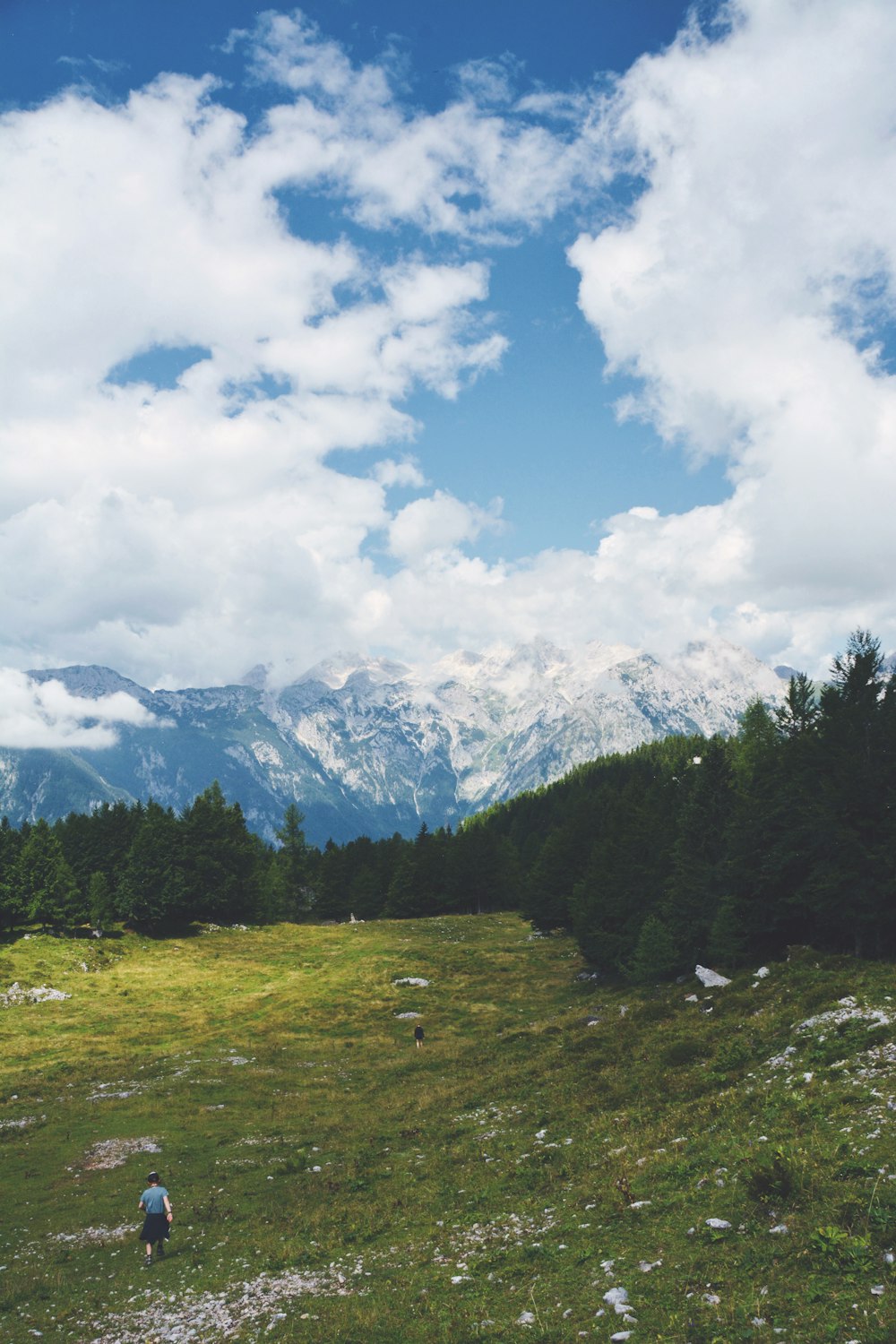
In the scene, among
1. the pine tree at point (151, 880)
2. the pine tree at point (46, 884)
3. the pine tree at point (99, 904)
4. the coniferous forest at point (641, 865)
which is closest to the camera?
the coniferous forest at point (641, 865)

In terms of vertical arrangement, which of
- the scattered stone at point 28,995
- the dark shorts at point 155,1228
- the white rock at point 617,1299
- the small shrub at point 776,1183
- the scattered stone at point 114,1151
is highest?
the small shrub at point 776,1183

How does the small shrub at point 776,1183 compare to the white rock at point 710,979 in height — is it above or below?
above

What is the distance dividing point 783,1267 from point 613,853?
166 feet

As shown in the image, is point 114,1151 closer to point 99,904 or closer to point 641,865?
point 641,865

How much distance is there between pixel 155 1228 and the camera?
20188 millimetres

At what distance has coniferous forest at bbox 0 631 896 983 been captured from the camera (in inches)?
1510

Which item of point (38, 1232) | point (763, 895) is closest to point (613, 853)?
point (763, 895)

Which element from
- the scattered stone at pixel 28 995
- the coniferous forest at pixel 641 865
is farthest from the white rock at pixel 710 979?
the scattered stone at pixel 28 995

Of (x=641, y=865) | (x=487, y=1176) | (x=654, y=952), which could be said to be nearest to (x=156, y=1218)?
(x=487, y=1176)

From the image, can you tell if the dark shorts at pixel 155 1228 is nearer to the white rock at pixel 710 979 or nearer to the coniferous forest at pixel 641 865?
the white rock at pixel 710 979

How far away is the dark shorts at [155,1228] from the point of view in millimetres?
20062

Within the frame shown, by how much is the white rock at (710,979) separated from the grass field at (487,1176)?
2.63ft

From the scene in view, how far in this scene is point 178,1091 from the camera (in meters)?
39.2

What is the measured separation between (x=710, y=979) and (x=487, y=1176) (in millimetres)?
23088
